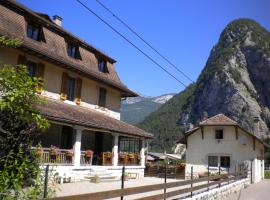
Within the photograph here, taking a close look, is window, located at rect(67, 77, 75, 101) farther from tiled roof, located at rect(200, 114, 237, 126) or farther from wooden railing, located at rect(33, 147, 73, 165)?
tiled roof, located at rect(200, 114, 237, 126)

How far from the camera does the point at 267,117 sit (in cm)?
10938

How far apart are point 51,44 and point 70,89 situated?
302 cm

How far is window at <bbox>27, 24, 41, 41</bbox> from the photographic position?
2028cm

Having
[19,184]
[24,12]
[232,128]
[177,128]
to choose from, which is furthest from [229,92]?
[19,184]

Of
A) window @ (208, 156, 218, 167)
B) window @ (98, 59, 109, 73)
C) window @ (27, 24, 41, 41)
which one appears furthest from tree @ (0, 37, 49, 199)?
window @ (208, 156, 218, 167)

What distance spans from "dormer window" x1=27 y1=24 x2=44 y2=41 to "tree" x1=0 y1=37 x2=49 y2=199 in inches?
613

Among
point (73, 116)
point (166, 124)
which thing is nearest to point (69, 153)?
point (73, 116)

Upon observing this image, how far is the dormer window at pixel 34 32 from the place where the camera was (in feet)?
66.5

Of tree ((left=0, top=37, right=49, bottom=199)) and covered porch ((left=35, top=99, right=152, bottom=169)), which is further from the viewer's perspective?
covered porch ((left=35, top=99, right=152, bottom=169))

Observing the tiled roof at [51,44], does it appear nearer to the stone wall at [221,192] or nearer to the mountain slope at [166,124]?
the stone wall at [221,192]

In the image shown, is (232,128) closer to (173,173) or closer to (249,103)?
(173,173)

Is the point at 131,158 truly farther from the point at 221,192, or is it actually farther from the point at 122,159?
the point at 221,192

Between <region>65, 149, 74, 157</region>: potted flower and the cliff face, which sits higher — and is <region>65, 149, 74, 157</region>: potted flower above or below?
below

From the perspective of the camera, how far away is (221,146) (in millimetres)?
36219
